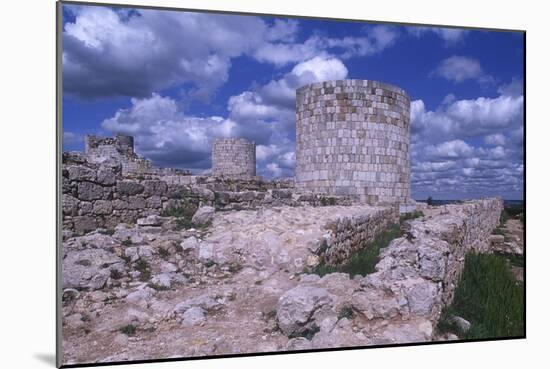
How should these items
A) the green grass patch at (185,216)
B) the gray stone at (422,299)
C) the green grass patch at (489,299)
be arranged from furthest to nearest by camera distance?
the green grass patch at (489,299), the gray stone at (422,299), the green grass patch at (185,216)

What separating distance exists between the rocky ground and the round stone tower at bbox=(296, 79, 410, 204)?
21.3 inches

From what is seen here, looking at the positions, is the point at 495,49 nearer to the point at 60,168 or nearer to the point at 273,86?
the point at 273,86

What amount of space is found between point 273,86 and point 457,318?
3.46 meters

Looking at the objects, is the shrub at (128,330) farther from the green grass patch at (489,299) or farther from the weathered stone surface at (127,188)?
the green grass patch at (489,299)

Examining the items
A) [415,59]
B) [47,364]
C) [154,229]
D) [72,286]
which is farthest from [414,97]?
[47,364]

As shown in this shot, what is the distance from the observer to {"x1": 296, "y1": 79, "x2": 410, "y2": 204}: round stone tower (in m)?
6.15

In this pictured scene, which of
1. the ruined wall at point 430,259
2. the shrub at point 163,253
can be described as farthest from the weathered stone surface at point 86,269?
the ruined wall at point 430,259

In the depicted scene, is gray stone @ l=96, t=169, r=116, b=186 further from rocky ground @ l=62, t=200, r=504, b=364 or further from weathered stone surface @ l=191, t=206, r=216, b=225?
weathered stone surface @ l=191, t=206, r=216, b=225

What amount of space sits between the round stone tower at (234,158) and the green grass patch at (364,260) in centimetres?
135

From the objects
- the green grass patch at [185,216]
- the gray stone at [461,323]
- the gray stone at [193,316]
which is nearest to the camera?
the gray stone at [193,316]

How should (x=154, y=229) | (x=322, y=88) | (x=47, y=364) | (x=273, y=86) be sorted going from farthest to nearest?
(x=322, y=88) < (x=273, y=86) < (x=154, y=229) < (x=47, y=364)

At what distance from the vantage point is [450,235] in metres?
6.11

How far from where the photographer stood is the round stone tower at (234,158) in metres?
5.21

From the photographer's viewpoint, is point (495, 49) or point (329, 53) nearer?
point (329, 53)
